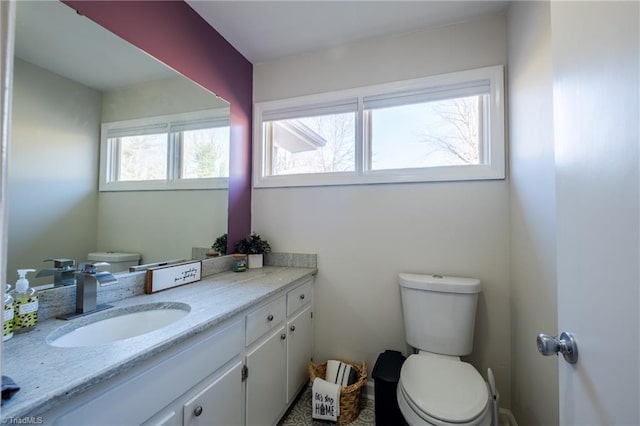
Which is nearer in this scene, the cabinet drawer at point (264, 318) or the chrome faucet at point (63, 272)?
the chrome faucet at point (63, 272)

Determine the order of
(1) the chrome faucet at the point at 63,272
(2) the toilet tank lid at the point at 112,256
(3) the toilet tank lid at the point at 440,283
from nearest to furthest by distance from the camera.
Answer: (1) the chrome faucet at the point at 63,272 < (2) the toilet tank lid at the point at 112,256 < (3) the toilet tank lid at the point at 440,283

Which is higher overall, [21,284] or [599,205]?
[599,205]

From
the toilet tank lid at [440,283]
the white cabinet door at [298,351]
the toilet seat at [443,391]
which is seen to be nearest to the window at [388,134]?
the toilet tank lid at [440,283]

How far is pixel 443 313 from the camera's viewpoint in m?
1.56

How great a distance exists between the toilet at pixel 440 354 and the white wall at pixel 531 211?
24cm

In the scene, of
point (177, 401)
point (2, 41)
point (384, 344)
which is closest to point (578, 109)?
point (2, 41)

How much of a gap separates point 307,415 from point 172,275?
1.17m

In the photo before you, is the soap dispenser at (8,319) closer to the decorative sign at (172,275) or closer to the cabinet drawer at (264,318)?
the decorative sign at (172,275)

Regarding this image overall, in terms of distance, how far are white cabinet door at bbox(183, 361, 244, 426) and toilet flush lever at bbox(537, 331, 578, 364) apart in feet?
3.50

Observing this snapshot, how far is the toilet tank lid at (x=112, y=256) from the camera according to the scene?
4.08 feet

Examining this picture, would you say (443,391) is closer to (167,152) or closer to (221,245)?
(221,245)

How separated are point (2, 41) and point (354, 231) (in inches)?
68.6

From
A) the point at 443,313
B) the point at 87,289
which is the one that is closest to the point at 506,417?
the point at 443,313

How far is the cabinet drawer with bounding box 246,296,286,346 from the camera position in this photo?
128 centimetres
